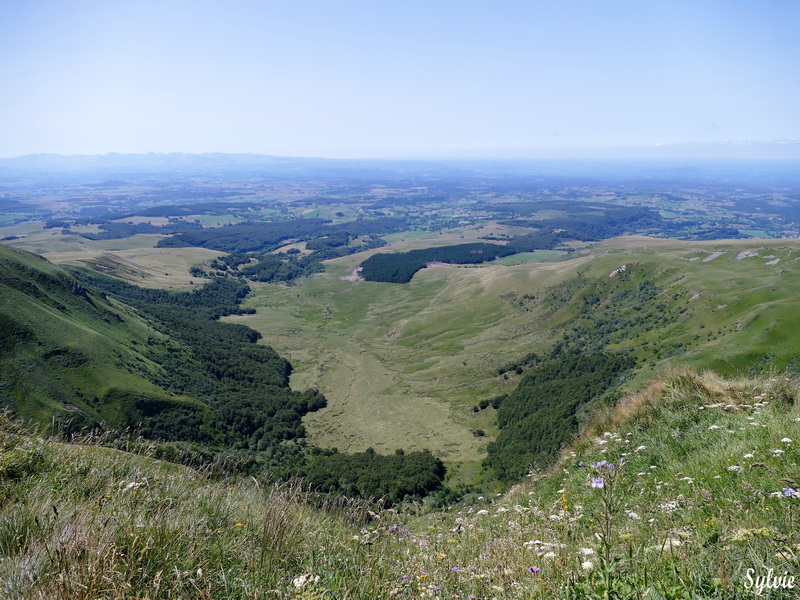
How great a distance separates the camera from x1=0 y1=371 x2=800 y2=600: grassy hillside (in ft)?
10.8

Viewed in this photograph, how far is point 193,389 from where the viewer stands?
284 ft

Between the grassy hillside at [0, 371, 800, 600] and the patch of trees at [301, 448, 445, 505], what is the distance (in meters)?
43.4

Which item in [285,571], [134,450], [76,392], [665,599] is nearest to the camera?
[665,599]

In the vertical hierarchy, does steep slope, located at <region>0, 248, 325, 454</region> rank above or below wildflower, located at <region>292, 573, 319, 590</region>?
below

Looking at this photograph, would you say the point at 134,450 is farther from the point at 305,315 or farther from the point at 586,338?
the point at 305,315

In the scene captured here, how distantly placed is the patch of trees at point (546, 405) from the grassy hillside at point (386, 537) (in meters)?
44.4

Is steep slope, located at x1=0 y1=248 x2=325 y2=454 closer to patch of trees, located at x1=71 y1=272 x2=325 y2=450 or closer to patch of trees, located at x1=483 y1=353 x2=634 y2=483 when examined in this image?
patch of trees, located at x1=71 y1=272 x2=325 y2=450

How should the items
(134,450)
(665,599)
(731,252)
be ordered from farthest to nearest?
1. (731,252)
2. (134,450)
3. (665,599)

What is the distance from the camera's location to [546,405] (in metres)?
68.9

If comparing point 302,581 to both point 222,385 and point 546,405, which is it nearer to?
point 546,405

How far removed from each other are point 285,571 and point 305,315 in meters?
167

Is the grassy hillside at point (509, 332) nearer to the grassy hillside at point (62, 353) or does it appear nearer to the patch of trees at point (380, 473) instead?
the patch of trees at point (380, 473)

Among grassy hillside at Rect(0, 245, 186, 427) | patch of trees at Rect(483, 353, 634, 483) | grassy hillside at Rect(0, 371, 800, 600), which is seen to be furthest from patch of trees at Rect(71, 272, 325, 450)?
grassy hillside at Rect(0, 371, 800, 600)

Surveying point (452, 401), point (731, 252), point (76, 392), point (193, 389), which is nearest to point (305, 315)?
point (193, 389)
